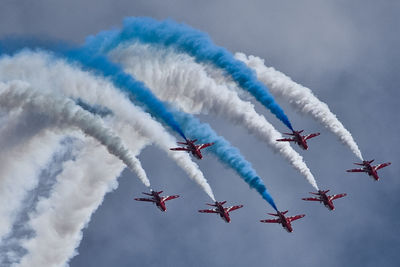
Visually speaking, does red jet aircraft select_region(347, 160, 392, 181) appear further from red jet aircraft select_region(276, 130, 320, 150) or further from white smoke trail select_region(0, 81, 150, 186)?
white smoke trail select_region(0, 81, 150, 186)

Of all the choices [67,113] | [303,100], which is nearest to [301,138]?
[303,100]

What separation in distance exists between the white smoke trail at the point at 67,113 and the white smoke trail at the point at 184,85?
5820 millimetres

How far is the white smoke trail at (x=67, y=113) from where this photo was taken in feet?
270

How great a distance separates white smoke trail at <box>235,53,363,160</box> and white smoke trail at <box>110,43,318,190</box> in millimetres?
2787

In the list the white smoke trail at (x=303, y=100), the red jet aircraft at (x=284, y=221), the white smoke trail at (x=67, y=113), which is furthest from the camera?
the red jet aircraft at (x=284, y=221)

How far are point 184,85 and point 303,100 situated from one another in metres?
9.25

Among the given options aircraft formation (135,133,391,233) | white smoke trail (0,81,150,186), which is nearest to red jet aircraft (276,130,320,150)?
aircraft formation (135,133,391,233)

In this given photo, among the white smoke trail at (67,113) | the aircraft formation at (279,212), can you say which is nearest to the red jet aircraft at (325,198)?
the aircraft formation at (279,212)

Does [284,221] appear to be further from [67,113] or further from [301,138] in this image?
[67,113]

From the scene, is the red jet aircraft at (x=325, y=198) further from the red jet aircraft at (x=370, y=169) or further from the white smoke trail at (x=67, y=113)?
the white smoke trail at (x=67, y=113)

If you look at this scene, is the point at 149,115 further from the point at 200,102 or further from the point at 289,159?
the point at 289,159

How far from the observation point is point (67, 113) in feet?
272

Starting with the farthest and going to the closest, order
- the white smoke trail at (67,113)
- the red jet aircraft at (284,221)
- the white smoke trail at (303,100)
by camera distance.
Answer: the red jet aircraft at (284,221), the white smoke trail at (303,100), the white smoke trail at (67,113)

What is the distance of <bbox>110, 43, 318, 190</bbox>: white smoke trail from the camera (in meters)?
86.6
